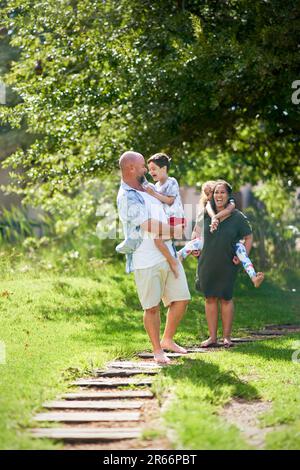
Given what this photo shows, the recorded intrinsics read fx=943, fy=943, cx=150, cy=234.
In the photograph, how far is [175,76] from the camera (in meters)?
12.3

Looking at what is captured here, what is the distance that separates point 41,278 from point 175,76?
3.76 metres

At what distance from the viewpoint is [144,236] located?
8289 mm

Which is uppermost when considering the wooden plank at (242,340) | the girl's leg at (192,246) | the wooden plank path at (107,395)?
the girl's leg at (192,246)

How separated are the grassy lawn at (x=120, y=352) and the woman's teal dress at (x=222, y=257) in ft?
2.33

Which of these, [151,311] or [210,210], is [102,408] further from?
[210,210]

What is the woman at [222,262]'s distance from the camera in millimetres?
9766

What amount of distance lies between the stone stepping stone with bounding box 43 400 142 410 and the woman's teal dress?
3142 mm

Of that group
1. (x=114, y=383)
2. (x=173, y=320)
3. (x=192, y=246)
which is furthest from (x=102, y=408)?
(x=192, y=246)

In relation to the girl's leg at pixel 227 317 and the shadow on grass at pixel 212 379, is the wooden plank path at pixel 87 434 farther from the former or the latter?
the girl's leg at pixel 227 317

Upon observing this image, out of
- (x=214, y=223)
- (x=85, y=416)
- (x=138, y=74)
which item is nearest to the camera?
(x=85, y=416)

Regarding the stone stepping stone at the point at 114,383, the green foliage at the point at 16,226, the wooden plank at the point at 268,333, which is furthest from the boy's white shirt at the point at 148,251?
the green foliage at the point at 16,226

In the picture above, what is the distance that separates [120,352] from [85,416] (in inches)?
114

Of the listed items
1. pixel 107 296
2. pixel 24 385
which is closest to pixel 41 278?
pixel 107 296
